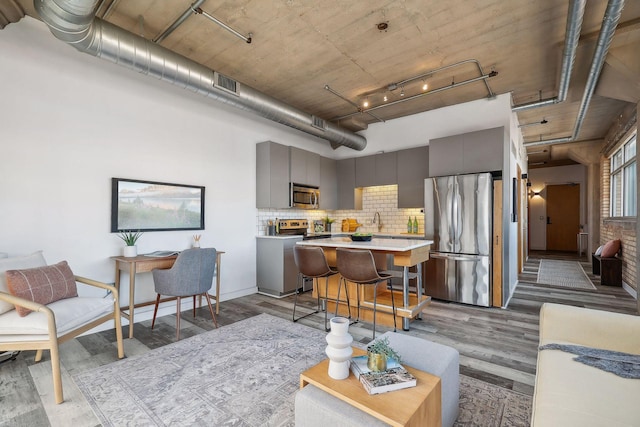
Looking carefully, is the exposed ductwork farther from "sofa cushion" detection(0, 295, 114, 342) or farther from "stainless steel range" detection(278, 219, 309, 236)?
"sofa cushion" detection(0, 295, 114, 342)

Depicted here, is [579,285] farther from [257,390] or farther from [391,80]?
[257,390]

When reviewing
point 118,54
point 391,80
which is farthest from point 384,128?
point 118,54

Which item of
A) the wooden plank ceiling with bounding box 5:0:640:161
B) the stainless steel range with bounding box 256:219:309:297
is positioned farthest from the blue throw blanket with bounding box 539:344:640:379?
the stainless steel range with bounding box 256:219:309:297

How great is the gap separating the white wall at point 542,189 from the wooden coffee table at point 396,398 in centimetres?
1256

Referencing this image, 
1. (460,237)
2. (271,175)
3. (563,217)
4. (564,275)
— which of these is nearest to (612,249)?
(564,275)

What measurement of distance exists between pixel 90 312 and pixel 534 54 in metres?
5.45

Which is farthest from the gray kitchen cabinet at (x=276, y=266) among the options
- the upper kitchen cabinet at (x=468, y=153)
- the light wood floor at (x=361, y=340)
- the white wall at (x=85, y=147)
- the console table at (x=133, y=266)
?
the upper kitchen cabinet at (x=468, y=153)

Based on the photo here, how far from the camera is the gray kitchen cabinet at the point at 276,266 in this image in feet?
16.4

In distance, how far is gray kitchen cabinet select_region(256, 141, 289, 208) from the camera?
5.22 metres

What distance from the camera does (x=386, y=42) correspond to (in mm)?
3492

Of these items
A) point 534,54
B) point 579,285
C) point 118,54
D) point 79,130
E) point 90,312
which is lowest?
point 579,285

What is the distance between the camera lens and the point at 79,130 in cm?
341

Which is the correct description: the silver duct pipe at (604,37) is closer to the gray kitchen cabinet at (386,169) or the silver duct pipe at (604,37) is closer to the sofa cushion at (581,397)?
the sofa cushion at (581,397)

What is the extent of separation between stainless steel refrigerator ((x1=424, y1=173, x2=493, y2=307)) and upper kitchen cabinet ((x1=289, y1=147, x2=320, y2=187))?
2.20m
